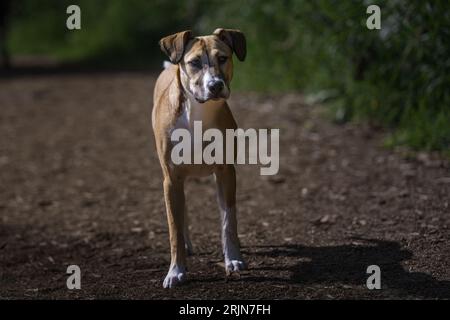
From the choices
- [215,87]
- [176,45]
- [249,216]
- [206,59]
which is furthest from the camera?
→ [249,216]

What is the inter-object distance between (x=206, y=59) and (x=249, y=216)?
2.19 m

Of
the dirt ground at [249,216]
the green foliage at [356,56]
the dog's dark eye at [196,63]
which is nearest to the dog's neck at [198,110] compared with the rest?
the dog's dark eye at [196,63]

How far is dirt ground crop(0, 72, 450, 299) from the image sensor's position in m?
4.50

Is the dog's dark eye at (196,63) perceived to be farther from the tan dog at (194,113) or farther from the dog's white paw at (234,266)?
the dog's white paw at (234,266)

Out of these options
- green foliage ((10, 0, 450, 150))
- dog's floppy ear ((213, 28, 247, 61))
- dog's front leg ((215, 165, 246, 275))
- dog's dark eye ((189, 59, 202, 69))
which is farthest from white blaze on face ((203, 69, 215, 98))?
green foliage ((10, 0, 450, 150))

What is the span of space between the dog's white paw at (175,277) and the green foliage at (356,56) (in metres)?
3.43

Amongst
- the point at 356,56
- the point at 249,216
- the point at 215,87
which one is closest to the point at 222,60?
the point at 215,87

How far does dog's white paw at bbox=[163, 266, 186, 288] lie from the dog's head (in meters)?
1.02

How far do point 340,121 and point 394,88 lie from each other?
1.14m

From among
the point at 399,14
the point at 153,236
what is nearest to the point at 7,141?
the point at 153,236

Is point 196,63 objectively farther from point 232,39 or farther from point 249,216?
point 249,216

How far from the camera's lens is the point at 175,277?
444 centimetres

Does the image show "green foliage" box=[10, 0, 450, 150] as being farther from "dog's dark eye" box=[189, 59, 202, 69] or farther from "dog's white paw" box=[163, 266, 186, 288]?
"dog's white paw" box=[163, 266, 186, 288]
